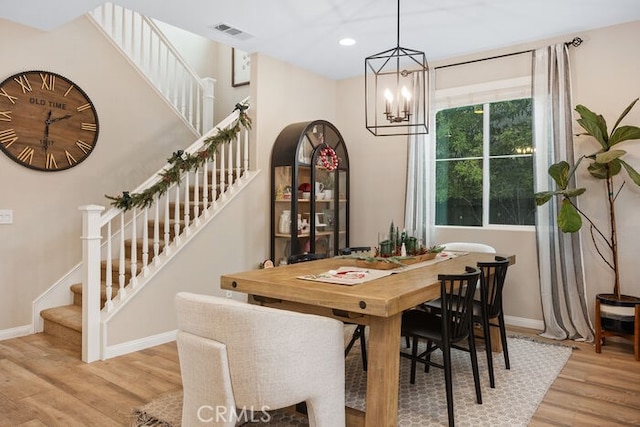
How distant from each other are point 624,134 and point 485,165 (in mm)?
1298

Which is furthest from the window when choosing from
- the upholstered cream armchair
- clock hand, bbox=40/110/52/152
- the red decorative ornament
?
clock hand, bbox=40/110/52/152

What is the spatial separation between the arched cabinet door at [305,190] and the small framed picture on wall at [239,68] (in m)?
1.51

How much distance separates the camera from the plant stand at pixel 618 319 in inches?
135

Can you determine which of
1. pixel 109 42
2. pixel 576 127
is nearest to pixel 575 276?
pixel 576 127

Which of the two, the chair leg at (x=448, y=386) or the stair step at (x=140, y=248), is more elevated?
→ the stair step at (x=140, y=248)

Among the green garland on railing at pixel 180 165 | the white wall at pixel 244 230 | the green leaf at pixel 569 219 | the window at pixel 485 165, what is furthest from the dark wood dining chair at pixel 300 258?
the green leaf at pixel 569 219

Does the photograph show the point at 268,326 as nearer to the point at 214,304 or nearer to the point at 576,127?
the point at 214,304

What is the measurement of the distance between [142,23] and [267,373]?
456 cm

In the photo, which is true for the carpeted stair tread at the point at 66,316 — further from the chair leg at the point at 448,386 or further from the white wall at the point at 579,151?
the white wall at the point at 579,151

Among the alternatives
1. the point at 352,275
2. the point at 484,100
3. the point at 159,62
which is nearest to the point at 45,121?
the point at 159,62

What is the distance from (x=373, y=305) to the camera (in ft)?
6.32

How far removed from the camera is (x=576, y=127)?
13.2 ft

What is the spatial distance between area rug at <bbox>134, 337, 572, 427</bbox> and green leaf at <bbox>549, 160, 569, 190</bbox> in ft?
4.62

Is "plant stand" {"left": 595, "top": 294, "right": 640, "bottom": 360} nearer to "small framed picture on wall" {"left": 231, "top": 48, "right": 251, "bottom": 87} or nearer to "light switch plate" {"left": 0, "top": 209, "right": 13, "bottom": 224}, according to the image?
"small framed picture on wall" {"left": 231, "top": 48, "right": 251, "bottom": 87}
